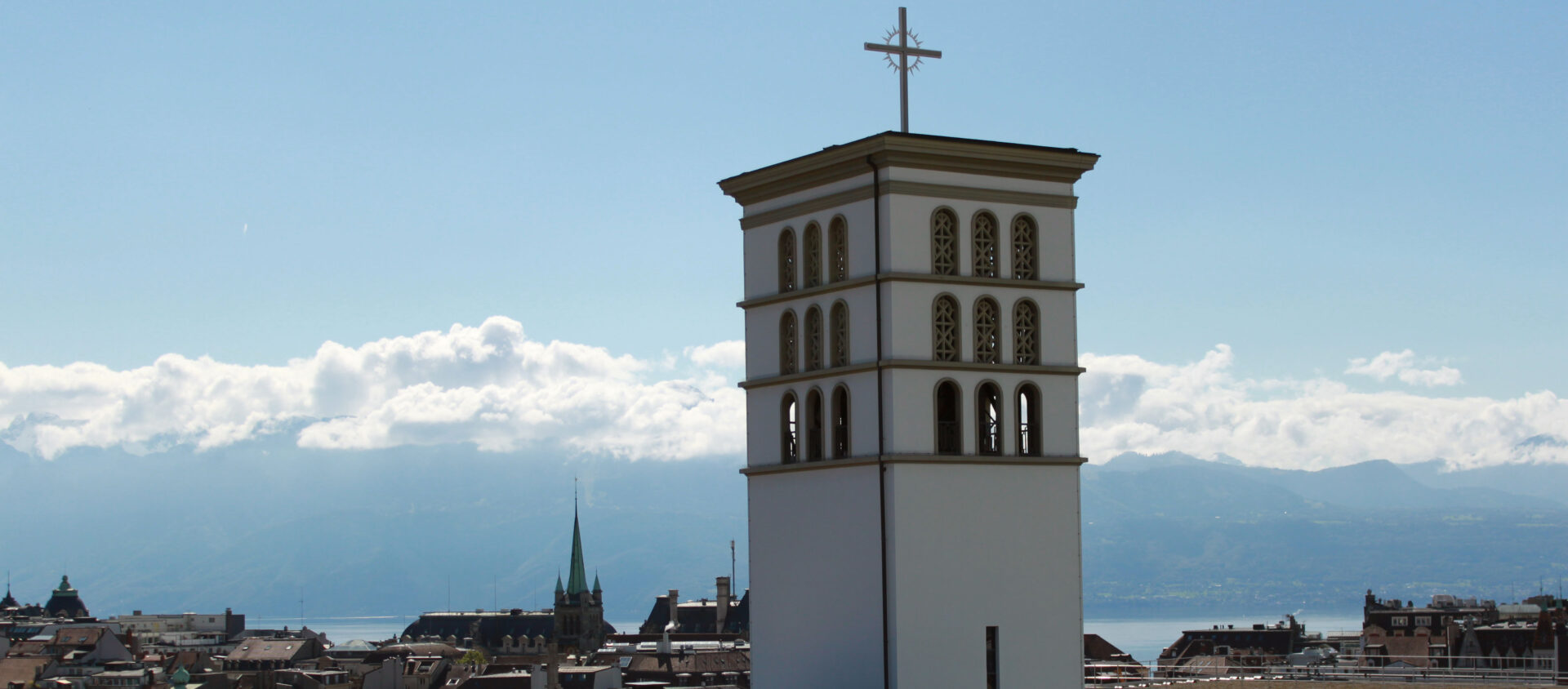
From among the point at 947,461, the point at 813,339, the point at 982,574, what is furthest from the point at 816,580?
the point at 813,339


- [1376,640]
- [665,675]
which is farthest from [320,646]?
[1376,640]

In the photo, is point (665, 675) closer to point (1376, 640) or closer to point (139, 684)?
point (139, 684)

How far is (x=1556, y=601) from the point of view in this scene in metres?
105

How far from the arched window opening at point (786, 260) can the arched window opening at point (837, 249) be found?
2.41ft

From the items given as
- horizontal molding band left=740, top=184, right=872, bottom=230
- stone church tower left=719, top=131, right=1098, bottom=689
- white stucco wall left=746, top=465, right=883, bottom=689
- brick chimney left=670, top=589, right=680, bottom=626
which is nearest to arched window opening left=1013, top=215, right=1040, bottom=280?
stone church tower left=719, top=131, right=1098, bottom=689

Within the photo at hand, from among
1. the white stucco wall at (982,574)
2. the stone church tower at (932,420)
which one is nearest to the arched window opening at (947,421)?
the stone church tower at (932,420)

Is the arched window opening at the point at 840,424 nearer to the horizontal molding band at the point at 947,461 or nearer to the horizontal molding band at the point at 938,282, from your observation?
the horizontal molding band at the point at 947,461

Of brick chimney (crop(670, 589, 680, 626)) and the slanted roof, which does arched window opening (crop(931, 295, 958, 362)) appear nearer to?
brick chimney (crop(670, 589, 680, 626))

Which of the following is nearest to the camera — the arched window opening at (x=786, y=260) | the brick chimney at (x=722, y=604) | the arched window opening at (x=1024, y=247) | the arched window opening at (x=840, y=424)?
the arched window opening at (x=840, y=424)

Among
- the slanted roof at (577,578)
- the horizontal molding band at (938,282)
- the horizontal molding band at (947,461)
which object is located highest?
the horizontal molding band at (938,282)

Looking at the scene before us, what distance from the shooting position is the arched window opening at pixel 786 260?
2173cm

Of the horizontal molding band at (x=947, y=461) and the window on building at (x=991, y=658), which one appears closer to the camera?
the horizontal molding band at (x=947, y=461)

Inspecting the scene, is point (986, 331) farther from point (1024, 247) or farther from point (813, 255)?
point (813, 255)

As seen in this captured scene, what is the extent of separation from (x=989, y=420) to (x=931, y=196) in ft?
7.82
